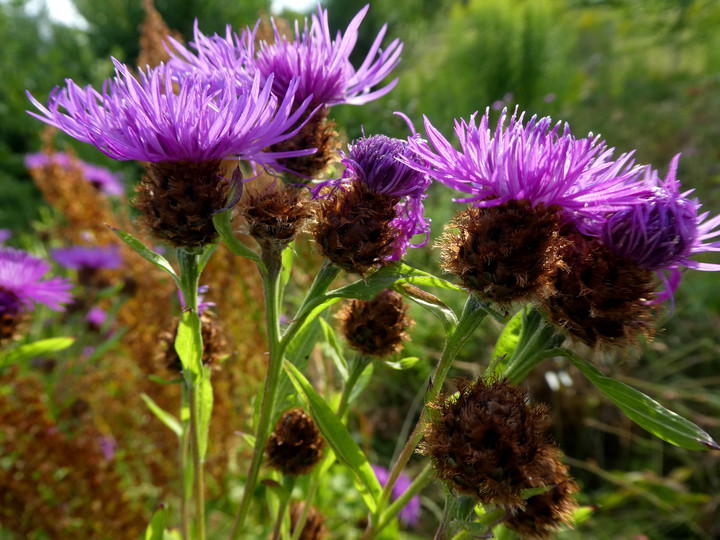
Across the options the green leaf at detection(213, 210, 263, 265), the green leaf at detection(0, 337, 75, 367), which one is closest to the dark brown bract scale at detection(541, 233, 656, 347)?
the green leaf at detection(213, 210, 263, 265)

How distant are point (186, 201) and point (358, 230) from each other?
0.73 feet

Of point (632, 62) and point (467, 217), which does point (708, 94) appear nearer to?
point (632, 62)

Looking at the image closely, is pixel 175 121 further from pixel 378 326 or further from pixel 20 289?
pixel 20 289

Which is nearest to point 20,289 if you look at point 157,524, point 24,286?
point 24,286

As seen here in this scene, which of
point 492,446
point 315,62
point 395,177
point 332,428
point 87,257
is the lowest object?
point 87,257

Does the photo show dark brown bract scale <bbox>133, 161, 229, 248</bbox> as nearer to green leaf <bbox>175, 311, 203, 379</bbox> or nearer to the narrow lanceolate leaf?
green leaf <bbox>175, 311, 203, 379</bbox>

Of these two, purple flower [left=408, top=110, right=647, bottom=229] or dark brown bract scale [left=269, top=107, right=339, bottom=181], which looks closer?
purple flower [left=408, top=110, right=647, bottom=229]

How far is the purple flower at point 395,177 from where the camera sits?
666 mm

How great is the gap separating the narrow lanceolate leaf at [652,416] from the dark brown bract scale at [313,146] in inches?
18.2

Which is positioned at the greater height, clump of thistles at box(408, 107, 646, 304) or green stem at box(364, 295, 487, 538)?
clump of thistles at box(408, 107, 646, 304)

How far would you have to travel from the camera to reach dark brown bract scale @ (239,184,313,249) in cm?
66

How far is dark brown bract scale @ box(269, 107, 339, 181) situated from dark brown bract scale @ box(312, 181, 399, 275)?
140mm

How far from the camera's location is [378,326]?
86 cm

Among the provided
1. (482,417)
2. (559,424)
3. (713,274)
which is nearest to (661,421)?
(482,417)
